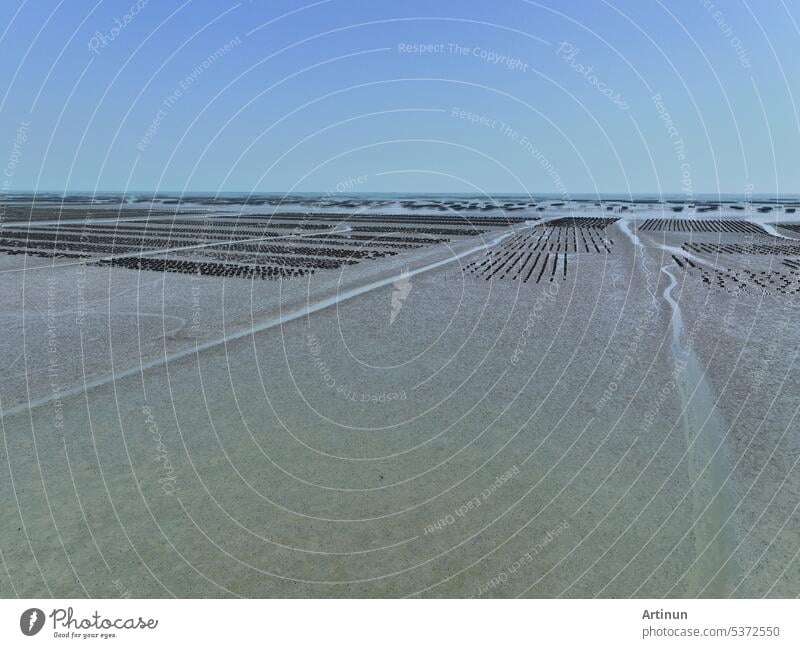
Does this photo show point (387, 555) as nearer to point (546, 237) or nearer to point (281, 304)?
point (281, 304)

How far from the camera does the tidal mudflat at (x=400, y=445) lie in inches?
516

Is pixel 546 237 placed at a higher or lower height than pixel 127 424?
higher

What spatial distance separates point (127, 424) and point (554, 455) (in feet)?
49.2

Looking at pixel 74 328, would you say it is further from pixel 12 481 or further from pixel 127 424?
pixel 12 481

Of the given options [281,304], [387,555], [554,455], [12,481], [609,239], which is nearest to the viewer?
[387,555]

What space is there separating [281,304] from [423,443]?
23.9 metres

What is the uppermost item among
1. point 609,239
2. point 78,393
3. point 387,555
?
point 609,239

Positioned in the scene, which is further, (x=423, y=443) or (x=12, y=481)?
(x=423, y=443)

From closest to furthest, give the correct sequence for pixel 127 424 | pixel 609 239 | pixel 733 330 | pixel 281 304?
pixel 127 424 → pixel 733 330 → pixel 281 304 → pixel 609 239

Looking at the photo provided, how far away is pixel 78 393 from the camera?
2316 centimetres

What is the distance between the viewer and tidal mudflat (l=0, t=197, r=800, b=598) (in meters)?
13.1

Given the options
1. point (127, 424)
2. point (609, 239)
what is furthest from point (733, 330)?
point (609, 239)

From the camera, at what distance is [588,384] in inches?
957

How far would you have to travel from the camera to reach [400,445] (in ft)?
62.3
